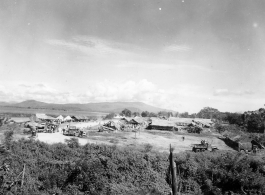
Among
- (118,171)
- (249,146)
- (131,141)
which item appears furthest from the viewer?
(131,141)

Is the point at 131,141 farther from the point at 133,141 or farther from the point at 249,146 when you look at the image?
the point at 249,146

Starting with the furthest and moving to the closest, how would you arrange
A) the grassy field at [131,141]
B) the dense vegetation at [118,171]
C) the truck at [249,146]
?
the grassy field at [131,141]
the truck at [249,146]
the dense vegetation at [118,171]

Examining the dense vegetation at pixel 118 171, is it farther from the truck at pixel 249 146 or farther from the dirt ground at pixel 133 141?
the truck at pixel 249 146

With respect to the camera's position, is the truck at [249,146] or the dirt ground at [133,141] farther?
the dirt ground at [133,141]

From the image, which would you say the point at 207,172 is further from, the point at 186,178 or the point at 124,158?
the point at 124,158

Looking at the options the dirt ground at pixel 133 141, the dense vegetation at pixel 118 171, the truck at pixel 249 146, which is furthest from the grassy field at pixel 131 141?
the dense vegetation at pixel 118 171

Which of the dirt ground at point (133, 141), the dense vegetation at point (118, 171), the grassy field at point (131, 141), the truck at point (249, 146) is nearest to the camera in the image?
the dense vegetation at point (118, 171)

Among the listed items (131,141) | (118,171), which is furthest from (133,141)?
(118,171)

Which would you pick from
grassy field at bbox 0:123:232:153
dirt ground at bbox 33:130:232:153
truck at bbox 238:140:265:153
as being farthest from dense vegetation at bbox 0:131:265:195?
truck at bbox 238:140:265:153
